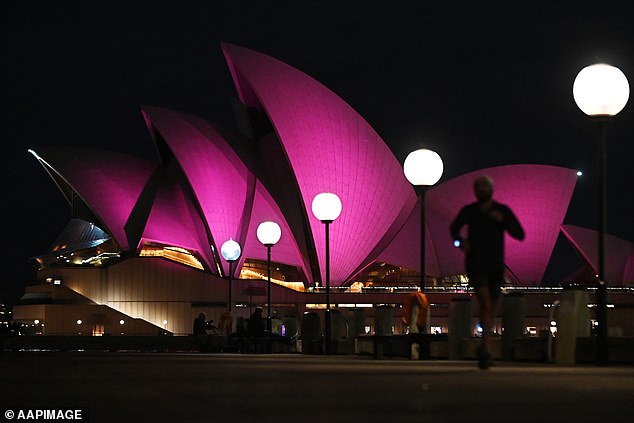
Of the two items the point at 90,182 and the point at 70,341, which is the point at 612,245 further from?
the point at 70,341

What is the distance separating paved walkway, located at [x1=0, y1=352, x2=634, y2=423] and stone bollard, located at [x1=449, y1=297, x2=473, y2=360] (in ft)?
16.9

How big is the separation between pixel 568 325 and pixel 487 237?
3.41m

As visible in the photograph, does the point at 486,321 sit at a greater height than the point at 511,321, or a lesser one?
lesser

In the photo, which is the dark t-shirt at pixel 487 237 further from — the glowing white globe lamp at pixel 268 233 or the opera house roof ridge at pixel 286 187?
the opera house roof ridge at pixel 286 187

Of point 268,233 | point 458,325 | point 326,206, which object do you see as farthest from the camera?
point 268,233

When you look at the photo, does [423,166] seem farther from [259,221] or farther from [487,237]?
[259,221]

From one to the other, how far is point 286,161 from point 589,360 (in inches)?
1597

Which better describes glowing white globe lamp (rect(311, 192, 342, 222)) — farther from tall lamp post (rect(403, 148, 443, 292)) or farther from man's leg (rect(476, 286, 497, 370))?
man's leg (rect(476, 286, 497, 370))

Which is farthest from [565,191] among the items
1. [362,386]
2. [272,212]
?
[362,386]

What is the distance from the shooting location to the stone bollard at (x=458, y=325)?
13852mm

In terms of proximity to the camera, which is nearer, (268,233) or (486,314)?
(486,314)

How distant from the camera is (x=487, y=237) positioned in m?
8.48

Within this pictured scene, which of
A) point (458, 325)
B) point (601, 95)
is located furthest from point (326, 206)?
point (601, 95)

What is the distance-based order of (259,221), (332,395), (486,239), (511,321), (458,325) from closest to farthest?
Answer: 1. (332,395)
2. (486,239)
3. (511,321)
4. (458,325)
5. (259,221)
